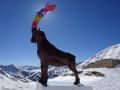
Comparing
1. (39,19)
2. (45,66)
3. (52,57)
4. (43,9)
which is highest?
(43,9)

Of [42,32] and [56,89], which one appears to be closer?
[56,89]

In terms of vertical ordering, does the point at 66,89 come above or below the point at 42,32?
below

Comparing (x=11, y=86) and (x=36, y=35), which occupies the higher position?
(x=36, y=35)

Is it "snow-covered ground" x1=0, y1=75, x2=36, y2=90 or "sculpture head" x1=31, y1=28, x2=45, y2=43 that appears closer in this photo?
"sculpture head" x1=31, y1=28, x2=45, y2=43

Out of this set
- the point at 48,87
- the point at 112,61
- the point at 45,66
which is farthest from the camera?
the point at 112,61

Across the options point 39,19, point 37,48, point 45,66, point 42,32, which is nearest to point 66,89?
point 45,66

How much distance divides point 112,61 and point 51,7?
87.9ft

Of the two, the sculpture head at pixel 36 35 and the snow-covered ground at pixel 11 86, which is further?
the snow-covered ground at pixel 11 86

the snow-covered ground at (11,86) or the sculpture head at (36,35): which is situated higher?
the sculpture head at (36,35)

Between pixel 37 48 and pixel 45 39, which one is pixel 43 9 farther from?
pixel 37 48

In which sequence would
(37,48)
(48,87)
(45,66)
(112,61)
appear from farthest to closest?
(112,61) < (37,48) < (45,66) < (48,87)

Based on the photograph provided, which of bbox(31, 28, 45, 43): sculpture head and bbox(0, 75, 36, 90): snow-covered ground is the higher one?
bbox(31, 28, 45, 43): sculpture head

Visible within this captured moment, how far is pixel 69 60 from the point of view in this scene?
6.18 meters

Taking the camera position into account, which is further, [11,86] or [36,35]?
[11,86]
